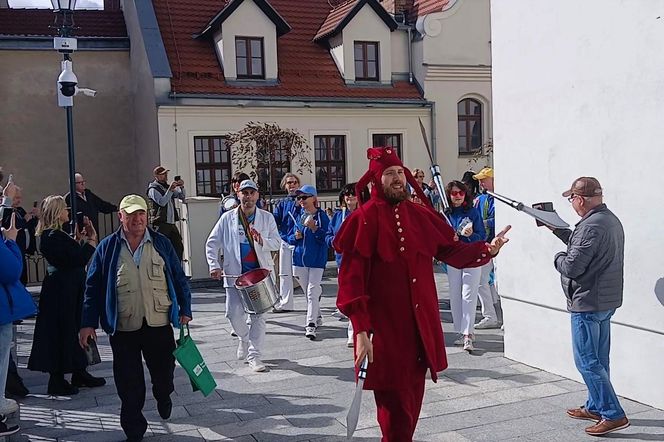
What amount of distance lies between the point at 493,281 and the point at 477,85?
13638 millimetres

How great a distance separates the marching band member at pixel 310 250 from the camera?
30.0ft

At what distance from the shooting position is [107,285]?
5484mm

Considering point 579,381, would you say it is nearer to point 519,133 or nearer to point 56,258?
point 519,133

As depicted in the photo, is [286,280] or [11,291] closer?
[11,291]

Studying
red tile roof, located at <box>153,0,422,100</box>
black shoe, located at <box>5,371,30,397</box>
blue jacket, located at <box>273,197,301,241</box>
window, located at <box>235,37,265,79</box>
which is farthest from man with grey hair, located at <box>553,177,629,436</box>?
window, located at <box>235,37,265,79</box>

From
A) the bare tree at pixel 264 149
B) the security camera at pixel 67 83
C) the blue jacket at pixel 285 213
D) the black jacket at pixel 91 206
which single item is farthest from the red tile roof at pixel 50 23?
the blue jacket at pixel 285 213

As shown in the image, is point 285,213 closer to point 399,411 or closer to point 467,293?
point 467,293

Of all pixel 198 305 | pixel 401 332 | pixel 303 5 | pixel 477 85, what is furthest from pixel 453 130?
pixel 401 332

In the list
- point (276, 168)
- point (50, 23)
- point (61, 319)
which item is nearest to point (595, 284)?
point (61, 319)

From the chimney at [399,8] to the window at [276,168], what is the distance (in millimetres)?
6551

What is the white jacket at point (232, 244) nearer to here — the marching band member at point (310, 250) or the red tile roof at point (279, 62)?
the marching band member at point (310, 250)

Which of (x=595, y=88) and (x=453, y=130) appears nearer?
(x=595, y=88)

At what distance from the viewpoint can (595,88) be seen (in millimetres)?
6230

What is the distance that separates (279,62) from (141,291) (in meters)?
16.6
